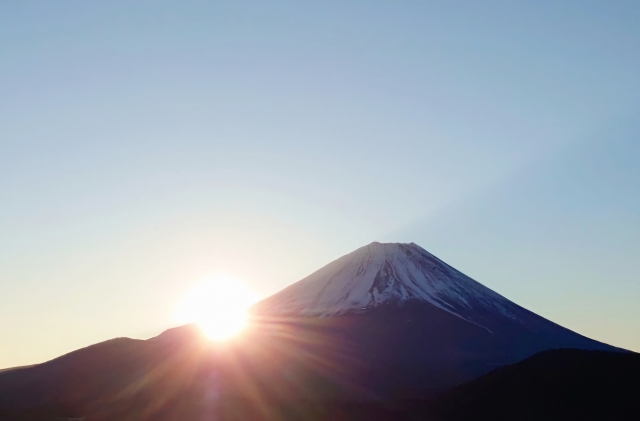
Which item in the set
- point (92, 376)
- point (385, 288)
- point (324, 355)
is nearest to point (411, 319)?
point (385, 288)

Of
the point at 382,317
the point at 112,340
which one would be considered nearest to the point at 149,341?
the point at 112,340

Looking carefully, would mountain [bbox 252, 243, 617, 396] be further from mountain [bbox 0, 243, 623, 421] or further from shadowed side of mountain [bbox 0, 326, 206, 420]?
shadowed side of mountain [bbox 0, 326, 206, 420]

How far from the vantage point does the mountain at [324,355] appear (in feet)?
216

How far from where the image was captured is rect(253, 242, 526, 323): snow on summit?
98375mm

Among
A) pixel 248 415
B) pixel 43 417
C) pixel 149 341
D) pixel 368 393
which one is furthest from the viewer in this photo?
pixel 149 341

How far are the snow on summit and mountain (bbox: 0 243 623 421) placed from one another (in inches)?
10.8

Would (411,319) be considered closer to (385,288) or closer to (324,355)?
(385,288)

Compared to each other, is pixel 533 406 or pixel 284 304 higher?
pixel 284 304

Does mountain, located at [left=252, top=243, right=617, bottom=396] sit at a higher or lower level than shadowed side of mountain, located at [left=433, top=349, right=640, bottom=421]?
higher

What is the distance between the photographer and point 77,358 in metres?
83.9

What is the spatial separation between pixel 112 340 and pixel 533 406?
55.7m

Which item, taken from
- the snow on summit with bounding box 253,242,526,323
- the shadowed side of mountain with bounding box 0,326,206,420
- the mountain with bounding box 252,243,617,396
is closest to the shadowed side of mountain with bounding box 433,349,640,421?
the mountain with bounding box 252,243,617,396

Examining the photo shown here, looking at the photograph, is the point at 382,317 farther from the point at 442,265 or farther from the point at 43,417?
the point at 43,417

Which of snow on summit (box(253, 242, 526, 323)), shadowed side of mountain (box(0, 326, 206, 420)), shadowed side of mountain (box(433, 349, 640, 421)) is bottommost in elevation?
shadowed side of mountain (box(433, 349, 640, 421))
